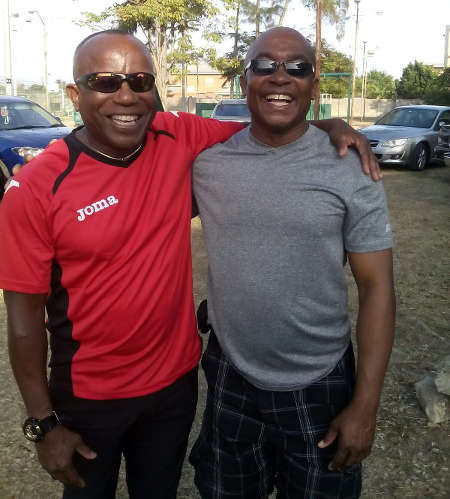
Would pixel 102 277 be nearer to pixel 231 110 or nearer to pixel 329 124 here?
pixel 329 124

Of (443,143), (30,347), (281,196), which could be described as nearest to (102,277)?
(30,347)

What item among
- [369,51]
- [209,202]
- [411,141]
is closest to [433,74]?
[369,51]

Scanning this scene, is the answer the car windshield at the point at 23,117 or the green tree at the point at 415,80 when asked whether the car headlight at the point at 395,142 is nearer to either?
the car windshield at the point at 23,117

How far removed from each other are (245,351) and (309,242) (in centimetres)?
46

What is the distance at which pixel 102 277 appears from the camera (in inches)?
71.4

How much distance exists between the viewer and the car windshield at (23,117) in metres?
8.57

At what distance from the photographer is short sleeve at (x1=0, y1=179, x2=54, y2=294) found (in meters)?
1.70

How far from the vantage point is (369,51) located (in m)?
51.2

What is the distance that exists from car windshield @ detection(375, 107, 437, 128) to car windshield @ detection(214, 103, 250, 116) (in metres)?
3.43

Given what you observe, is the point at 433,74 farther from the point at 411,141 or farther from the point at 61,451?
the point at 61,451

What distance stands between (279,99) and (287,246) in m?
0.54

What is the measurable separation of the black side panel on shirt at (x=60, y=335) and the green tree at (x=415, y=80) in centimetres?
4972

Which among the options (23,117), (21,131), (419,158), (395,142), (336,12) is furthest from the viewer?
(336,12)

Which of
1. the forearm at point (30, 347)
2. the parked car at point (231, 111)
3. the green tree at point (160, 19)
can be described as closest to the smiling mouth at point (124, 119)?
the forearm at point (30, 347)
